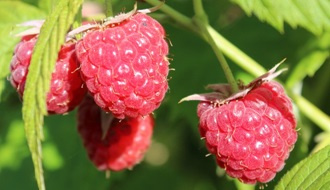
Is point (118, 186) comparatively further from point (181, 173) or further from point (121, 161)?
point (121, 161)

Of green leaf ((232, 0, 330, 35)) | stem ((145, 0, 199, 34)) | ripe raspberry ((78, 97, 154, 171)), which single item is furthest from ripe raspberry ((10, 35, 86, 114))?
green leaf ((232, 0, 330, 35))

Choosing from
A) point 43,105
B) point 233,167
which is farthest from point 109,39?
point 233,167

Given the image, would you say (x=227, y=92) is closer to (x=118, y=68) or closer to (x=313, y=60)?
(x=118, y=68)

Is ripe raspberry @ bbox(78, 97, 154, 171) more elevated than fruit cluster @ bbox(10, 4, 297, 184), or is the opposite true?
fruit cluster @ bbox(10, 4, 297, 184)

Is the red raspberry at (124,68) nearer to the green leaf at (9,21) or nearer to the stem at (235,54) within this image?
the stem at (235,54)

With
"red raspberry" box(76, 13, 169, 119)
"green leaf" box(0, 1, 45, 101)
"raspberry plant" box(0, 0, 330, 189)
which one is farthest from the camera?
"green leaf" box(0, 1, 45, 101)

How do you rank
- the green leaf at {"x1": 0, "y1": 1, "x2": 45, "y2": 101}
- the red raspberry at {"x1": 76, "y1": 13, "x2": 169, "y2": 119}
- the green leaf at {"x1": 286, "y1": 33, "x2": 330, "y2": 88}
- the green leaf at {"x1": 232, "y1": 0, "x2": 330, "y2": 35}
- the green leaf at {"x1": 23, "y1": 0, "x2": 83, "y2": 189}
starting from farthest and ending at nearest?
the green leaf at {"x1": 286, "y1": 33, "x2": 330, "y2": 88} → the green leaf at {"x1": 0, "y1": 1, "x2": 45, "y2": 101} → the green leaf at {"x1": 232, "y1": 0, "x2": 330, "y2": 35} → the red raspberry at {"x1": 76, "y1": 13, "x2": 169, "y2": 119} → the green leaf at {"x1": 23, "y1": 0, "x2": 83, "y2": 189}

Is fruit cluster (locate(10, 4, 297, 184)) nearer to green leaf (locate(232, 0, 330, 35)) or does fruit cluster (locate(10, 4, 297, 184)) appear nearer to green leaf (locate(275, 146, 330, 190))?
green leaf (locate(275, 146, 330, 190))

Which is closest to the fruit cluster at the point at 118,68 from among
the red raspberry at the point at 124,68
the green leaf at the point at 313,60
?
the red raspberry at the point at 124,68

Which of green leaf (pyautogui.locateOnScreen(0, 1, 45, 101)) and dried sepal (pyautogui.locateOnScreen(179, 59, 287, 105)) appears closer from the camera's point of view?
dried sepal (pyautogui.locateOnScreen(179, 59, 287, 105))

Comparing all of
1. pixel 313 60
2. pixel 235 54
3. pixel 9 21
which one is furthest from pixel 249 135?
pixel 9 21
